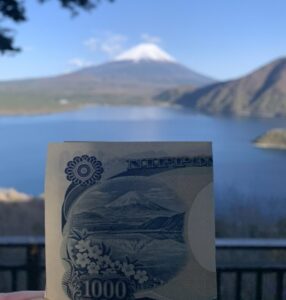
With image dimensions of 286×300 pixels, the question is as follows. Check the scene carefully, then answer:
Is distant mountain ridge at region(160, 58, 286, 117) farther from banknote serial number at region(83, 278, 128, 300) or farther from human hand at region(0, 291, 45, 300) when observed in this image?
banknote serial number at region(83, 278, 128, 300)

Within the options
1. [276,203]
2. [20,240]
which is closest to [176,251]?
[20,240]

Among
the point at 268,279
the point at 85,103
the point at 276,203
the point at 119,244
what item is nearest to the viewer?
the point at 119,244

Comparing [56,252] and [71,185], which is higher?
[71,185]

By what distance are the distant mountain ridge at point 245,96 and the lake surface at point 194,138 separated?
62 cm

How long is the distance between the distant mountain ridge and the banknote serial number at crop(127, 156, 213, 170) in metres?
24.7

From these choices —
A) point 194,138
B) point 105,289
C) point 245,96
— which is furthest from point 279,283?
point 245,96

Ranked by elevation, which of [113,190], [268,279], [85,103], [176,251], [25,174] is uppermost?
[85,103]

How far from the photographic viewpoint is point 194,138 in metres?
8.77

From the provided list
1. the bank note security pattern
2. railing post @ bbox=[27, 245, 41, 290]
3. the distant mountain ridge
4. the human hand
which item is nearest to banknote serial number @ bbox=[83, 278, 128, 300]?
the bank note security pattern

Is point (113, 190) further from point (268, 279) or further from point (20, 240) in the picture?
point (268, 279)

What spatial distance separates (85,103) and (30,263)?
3177 centimetres

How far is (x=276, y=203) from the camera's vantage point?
7.00 meters

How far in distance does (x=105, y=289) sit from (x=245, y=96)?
29.8m

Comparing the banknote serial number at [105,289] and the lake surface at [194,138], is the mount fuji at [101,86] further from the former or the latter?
the banknote serial number at [105,289]
